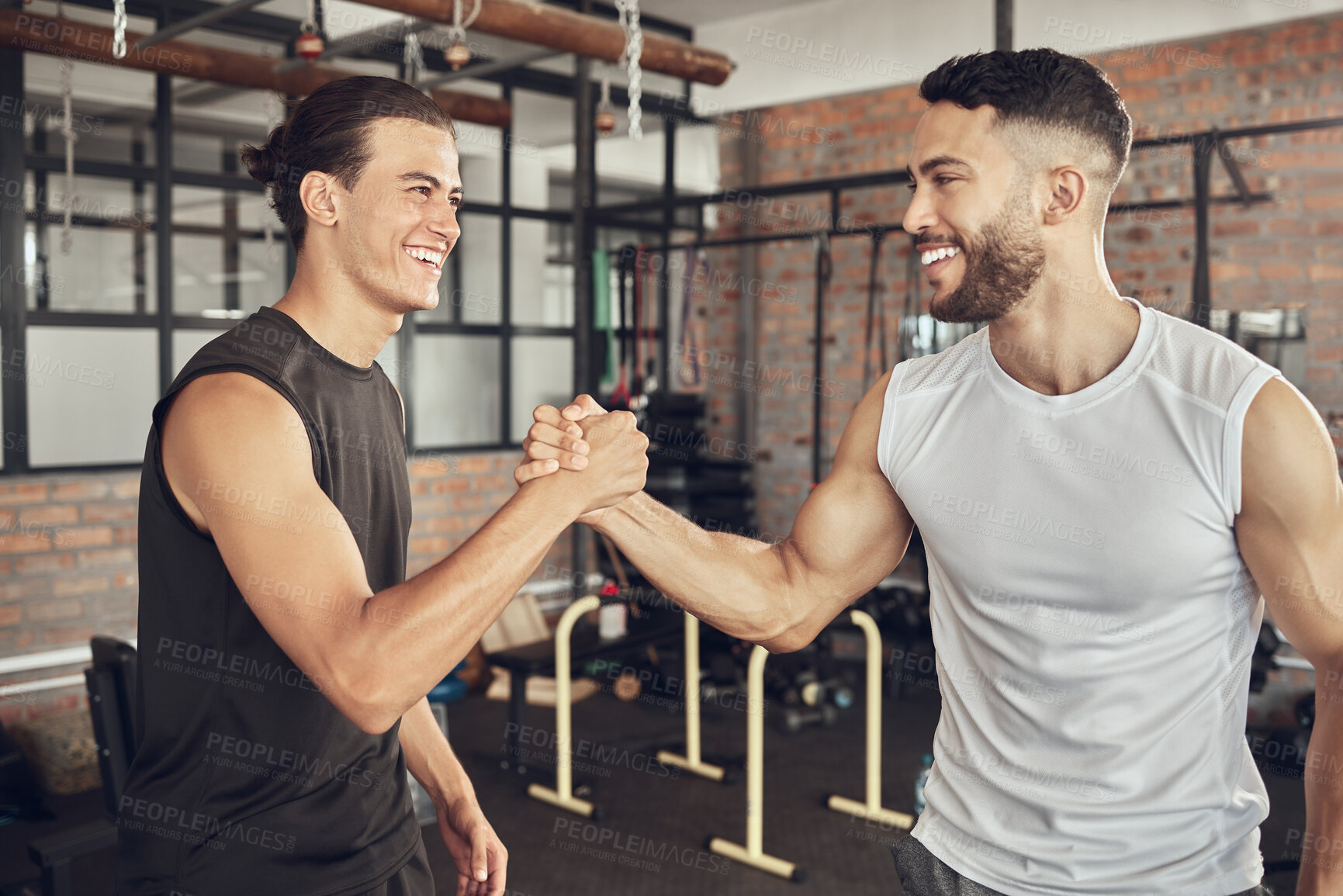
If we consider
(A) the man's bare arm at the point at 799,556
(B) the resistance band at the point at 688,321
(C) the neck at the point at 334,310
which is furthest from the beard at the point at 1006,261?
(B) the resistance band at the point at 688,321

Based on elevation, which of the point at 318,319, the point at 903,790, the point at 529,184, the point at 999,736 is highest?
the point at 529,184

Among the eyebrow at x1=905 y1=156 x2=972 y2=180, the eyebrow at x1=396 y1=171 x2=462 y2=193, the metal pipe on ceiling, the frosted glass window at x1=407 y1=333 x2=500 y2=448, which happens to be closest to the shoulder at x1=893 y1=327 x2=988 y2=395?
the eyebrow at x1=905 y1=156 x2=972 y2=180

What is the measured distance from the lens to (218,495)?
1.33 m

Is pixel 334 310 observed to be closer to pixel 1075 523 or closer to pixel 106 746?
pixel 1075 523

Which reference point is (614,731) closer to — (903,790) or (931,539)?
(903,790)

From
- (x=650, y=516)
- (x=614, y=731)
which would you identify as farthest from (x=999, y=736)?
(x=614, y=731)

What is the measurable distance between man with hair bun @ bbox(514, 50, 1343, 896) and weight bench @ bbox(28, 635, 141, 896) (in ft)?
4.90

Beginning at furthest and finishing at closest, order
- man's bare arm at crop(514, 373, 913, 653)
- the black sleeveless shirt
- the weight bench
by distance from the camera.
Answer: the weight bench → man's bare arm at crop(514, 373, 913, 653) → the black sleeveless shirt

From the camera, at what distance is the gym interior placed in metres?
3.88

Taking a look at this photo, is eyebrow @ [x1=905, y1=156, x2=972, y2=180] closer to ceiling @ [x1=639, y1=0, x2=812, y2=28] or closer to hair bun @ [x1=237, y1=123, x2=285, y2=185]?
hair bun @ [x1=237, y1=123, x2=285, y2=185]

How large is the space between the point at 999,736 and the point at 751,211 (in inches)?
214

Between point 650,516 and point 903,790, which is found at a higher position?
point 650,516

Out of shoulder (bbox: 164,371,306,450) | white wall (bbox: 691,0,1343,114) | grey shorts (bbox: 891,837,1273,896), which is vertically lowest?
grey shorts (bbox: 891,837,1273,896)

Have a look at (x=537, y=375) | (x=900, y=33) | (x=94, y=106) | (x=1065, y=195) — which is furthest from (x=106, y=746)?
(x=900, y=33)
